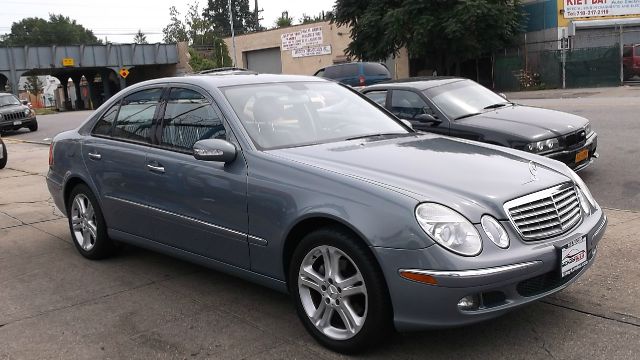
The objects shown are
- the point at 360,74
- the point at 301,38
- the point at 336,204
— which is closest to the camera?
the point at 336,204

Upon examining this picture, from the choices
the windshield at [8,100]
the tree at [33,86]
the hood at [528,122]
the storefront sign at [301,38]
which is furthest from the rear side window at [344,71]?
the tree at [33,86]

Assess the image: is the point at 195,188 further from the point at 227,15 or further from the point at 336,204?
the point at 227,15

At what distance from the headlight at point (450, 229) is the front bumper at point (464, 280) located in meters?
0.04

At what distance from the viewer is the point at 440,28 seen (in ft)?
93.6

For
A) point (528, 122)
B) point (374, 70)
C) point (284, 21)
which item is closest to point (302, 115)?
point (528, 122)

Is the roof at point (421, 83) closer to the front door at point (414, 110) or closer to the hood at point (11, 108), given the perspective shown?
the front door at point (414, 110)

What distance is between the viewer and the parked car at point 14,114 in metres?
23.0

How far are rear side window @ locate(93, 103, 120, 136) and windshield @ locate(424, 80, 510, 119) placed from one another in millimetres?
4307

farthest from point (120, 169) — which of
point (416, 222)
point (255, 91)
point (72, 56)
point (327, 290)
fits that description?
point (72, 56)

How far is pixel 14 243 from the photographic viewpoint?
6.39 meters

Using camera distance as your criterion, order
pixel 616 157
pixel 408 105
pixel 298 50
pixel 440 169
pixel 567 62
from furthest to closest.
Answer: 1. pixel 298 50
2. pixel 567 62
3. pixel 616 157
4. pixel 408 105
5. pixel 440 169

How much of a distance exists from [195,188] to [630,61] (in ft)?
88.2

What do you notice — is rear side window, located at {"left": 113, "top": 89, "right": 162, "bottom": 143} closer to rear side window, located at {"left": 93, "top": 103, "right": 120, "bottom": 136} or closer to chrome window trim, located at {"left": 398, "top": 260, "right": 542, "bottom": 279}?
rear side window, located at {"left": 93, "top": 103, "right": 120, "bottom": 136}

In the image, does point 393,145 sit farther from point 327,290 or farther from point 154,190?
point 154,190
